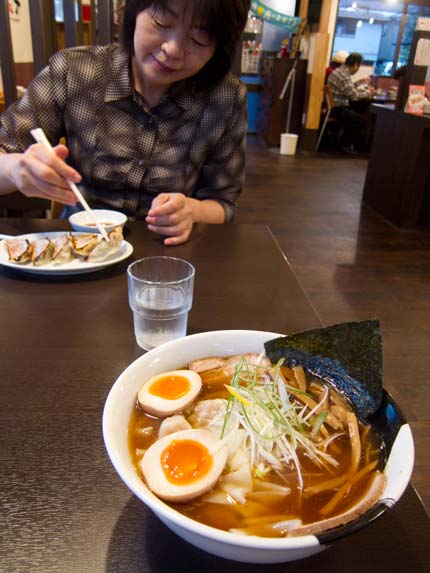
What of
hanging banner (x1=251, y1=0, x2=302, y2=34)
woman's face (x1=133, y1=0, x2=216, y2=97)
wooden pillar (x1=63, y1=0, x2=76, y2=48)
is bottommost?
woman's face (x1=133, y1=0, x2=216, y2=97)

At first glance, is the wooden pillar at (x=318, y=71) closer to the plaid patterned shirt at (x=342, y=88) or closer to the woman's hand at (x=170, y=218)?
the plaid patterned shirt at (x=342, y=88)

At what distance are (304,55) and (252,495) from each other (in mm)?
9353

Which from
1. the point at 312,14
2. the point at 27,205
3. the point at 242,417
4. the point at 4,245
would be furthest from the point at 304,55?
the point at 242,417

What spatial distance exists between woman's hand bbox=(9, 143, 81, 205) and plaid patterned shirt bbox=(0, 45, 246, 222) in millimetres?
374

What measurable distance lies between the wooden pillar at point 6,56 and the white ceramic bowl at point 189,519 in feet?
9.28

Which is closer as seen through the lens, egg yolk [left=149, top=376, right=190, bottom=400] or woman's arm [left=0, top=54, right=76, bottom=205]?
egg yolk [left=149, top=376, right=190, bottom=400]

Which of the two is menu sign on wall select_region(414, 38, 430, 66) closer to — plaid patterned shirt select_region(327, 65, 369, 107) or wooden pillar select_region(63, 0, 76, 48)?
wooden pillar select_region(63, 0, 76, 48)

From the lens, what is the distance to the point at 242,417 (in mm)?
606

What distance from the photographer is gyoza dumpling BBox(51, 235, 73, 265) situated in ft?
3.91

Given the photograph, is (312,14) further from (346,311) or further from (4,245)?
(4,245)

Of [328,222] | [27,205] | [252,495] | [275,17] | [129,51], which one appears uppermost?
[275,17]

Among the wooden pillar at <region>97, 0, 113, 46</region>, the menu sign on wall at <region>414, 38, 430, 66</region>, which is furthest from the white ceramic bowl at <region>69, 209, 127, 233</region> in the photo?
the menu sign on wall at <region>414, 38, 430, 66</region>

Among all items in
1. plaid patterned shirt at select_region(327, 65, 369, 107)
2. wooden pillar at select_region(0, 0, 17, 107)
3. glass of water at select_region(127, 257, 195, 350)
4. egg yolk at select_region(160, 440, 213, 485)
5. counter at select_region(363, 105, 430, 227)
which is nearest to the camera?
egg yolk at select_region(160, 440, 213, 485)

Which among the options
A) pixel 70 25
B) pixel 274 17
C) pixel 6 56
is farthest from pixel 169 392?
pixel 274 17
